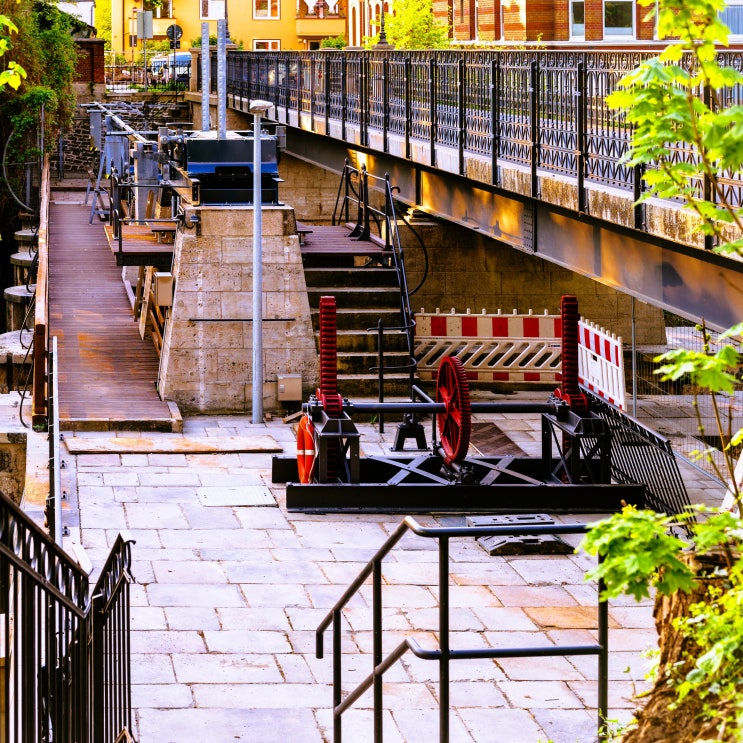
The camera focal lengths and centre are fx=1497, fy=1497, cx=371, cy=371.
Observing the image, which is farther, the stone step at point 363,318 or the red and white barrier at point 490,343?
the red and white barrier at point 490,343

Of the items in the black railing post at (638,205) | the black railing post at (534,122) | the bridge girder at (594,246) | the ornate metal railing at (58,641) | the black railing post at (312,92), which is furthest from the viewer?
the black railing post at (312,92)

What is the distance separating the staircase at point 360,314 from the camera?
74.2 feet

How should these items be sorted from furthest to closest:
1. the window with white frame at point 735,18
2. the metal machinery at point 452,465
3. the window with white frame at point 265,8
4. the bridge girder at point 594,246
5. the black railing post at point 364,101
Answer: the window with white frame at point 265,8 < the window with white frame at point 735,18 < the black railing post at point 364,101 < the metal machinery at point 452,465 < the bridge girder at point 594,246

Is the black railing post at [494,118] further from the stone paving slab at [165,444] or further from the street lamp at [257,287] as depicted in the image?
the stone paving slab at [165,444]

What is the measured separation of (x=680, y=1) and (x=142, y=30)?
5212 cm

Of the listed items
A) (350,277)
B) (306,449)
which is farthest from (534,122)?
(350,277)

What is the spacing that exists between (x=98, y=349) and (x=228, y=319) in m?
2.85

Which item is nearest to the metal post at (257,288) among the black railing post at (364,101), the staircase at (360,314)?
the staircase at (360,314)

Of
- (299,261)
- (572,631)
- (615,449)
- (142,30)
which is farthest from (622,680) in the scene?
(142,30)

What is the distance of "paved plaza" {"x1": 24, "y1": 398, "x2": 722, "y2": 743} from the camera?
32.1ft

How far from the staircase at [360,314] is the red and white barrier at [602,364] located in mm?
3107

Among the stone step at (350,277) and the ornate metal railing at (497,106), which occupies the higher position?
the ornate metal railing at (497,106)

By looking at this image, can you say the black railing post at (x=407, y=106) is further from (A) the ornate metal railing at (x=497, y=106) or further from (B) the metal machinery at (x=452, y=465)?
(B) the metal machinery at (x=452, y=465)

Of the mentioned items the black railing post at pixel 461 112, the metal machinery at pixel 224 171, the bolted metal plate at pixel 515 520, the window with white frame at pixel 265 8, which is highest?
the window with white frame at pixel 265 8
